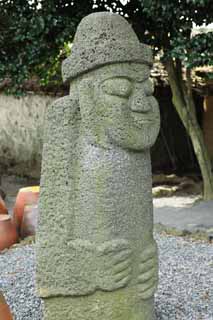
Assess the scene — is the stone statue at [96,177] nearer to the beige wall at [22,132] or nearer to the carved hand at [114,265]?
the carved hand at [114,265]

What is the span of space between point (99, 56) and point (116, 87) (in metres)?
0.19

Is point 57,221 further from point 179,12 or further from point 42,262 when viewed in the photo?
point 179,12

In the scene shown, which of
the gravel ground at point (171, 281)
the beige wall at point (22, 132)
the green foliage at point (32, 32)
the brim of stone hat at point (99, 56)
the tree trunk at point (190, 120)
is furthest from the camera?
the beige wall at point (22, 132)

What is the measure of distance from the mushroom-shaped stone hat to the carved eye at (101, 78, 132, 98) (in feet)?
0.34

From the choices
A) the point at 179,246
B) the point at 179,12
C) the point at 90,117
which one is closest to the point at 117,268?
the point at 90,117

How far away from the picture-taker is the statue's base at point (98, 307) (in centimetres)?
303

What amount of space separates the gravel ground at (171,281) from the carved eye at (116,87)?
5.44ft

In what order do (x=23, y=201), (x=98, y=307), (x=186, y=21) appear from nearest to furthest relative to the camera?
(x=98, y=307), (x=23, y=201), (x=186, y=21)

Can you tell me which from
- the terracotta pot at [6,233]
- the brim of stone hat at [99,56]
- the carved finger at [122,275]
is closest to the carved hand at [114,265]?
the carved finger at [122,275]

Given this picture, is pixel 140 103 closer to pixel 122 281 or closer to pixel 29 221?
pixel 122 281

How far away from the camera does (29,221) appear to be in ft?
21.7

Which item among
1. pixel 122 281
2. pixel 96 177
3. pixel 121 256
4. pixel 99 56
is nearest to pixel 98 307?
pixel 122 281

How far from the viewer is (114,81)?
294 centimetres

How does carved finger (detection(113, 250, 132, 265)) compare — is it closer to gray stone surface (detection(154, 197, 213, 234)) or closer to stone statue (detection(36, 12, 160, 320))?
stone statue (detection(36, 12, 160, 320))
